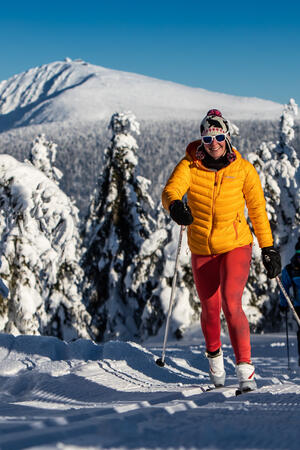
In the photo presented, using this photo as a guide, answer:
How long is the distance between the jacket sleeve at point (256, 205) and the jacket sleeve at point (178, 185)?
56 centimetres

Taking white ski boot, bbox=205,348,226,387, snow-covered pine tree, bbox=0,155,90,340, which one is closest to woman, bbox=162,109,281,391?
white ski boot, bbox=205,348,226,387

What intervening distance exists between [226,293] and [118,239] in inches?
755

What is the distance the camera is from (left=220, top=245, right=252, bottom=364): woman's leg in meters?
5.35

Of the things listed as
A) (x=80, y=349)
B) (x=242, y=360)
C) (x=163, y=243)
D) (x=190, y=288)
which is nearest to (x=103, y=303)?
(x=163, y=243)

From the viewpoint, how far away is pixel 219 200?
545 cm

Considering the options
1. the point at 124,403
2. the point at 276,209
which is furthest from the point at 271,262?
the point at 276,209

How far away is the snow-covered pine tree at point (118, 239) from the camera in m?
23.6

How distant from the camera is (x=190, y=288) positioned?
1931 centimetres

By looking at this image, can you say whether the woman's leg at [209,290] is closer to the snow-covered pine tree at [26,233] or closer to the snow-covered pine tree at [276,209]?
the snow-covered pine tree at [26,233]

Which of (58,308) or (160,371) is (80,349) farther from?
(58,308)

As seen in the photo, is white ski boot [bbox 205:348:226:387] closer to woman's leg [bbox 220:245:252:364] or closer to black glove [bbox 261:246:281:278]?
woman's leg [bbox 220:245:252:364]

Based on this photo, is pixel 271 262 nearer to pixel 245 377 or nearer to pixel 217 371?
pixel 245 377

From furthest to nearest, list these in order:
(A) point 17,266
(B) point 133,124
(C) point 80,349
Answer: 1. (B) point 133,124
2. (A) point 17,266
3. (C) point 80,349

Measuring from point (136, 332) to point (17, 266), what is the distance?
10.5m
